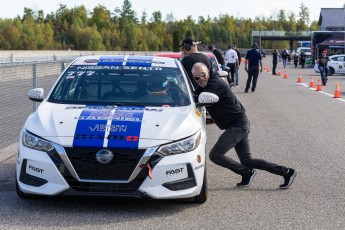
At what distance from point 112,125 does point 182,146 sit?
0.70m

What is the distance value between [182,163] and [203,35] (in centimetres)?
18612

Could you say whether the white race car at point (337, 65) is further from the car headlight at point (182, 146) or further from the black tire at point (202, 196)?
the car headlight at point (182, 146)

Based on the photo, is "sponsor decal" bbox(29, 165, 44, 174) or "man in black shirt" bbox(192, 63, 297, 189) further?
"man in black shirt" bbox(192, 63, 297, 189)

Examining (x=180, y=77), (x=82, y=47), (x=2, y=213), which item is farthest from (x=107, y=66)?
(x=82, y=47)

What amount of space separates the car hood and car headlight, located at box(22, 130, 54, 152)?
5 centimetres

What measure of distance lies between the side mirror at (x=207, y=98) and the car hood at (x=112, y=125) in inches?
9.6

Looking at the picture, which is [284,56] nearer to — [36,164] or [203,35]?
[36,164]

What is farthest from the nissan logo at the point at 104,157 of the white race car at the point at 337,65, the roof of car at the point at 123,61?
the white race car at the point at 337,65

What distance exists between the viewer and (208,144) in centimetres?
1248

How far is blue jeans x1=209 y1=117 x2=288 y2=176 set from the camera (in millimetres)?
8164

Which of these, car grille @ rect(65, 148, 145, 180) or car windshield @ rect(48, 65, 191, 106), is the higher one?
car windshield @ rect(48, 65, 191, 106)

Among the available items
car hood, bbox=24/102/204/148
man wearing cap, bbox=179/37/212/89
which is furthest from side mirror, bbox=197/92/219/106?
man wearing cap, bbox=179/37/212/89

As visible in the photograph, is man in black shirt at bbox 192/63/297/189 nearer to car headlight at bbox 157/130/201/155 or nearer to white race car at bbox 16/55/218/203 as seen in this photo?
white race car at bbox 16/55/218/203

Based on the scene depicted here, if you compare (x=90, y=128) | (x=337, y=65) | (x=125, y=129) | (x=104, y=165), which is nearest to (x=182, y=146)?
(x=125, y=129)
